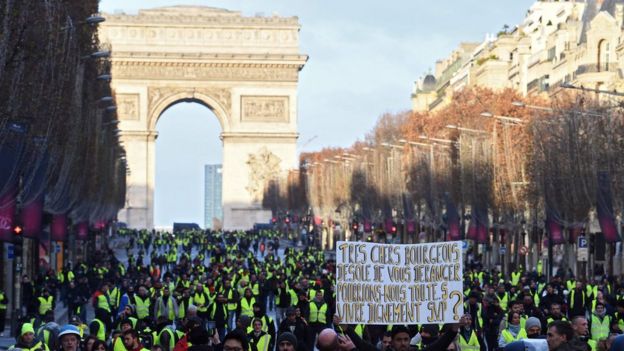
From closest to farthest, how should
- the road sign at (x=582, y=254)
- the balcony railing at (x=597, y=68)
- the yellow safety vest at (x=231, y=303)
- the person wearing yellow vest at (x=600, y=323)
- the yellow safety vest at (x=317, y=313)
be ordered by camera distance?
the person wearing yellow vest at (x=600, y=323)
the yellow safety vest at (x=317, y=313)
the yellow safety vest at (x=231, y=303)
the road sign at (x=582, y=254)
the balcony railing at (x=597, y=68)

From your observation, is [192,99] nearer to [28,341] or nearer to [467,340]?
[467,340]

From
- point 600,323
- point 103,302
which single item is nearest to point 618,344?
point 600,323

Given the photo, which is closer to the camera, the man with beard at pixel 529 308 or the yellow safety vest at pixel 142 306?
the man with beard at pixel 529 308

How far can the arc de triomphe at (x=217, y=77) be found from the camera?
13538cm

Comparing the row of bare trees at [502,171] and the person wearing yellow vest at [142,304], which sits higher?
the row of bare trees at [502,171]

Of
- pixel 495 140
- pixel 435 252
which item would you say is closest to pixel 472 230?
pixel 495 140

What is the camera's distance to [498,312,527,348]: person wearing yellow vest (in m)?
20.8

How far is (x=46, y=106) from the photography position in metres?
36.1

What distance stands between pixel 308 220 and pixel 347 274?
11047cm

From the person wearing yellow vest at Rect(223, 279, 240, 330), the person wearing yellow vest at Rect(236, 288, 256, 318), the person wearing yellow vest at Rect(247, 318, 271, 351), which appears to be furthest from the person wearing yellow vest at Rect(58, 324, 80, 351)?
the person wearing yellow vest at Rect(223, 279, 240, 330)

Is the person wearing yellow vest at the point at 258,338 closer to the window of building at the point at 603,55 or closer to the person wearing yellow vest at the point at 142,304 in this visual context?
the person wearing yellow vest at the point at 142,304

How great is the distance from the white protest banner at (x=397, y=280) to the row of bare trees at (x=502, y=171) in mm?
29617

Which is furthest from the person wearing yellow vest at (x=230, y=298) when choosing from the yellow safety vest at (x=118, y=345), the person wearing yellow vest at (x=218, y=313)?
the yellow safety vest at (x=118, y=345)

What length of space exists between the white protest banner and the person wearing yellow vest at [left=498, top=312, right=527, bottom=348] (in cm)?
495
